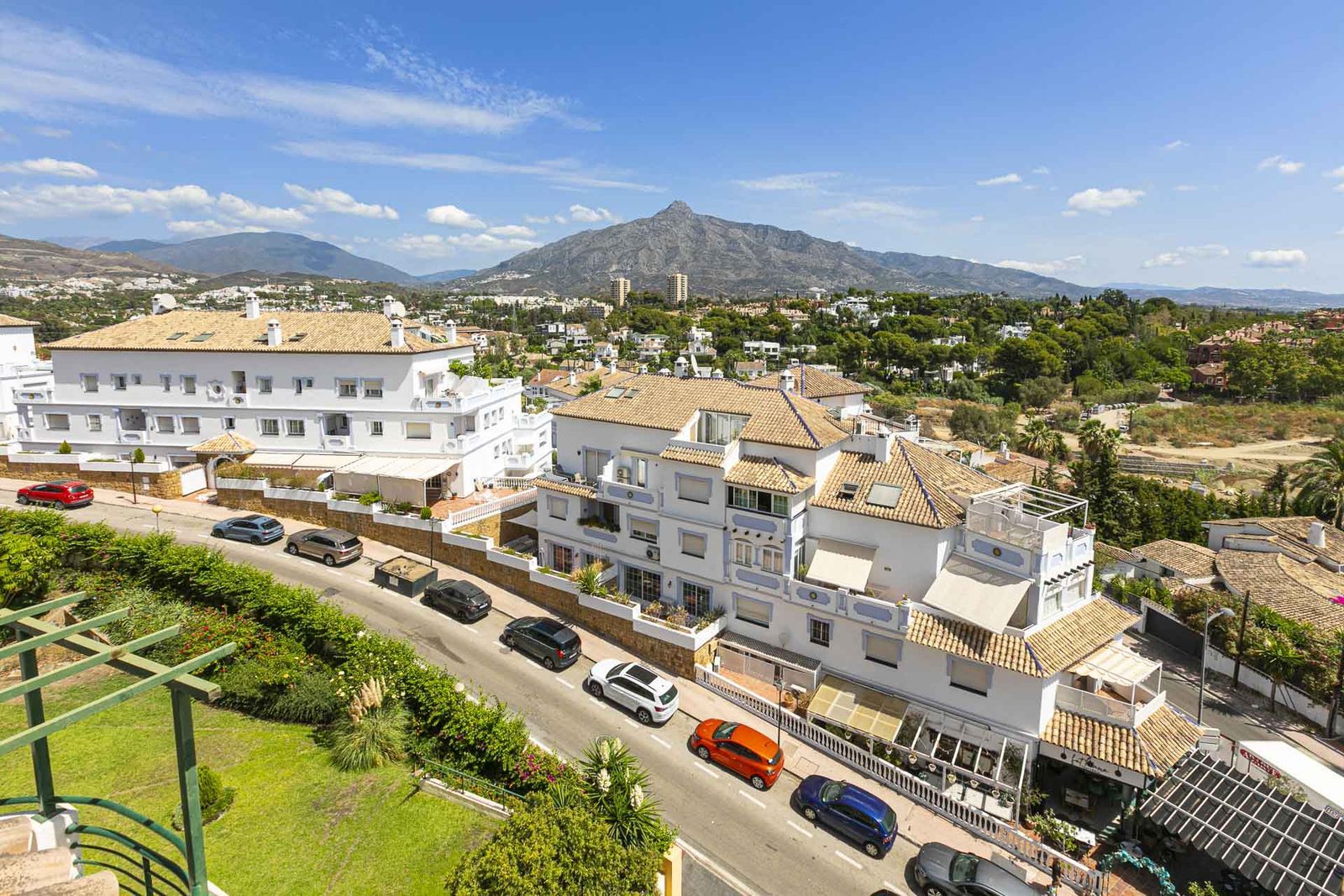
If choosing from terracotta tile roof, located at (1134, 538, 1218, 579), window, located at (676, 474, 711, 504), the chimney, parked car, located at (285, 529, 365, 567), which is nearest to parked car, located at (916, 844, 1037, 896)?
window, located at (676, 474, 711, 504)

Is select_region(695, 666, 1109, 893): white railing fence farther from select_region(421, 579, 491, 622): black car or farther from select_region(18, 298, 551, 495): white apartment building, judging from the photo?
select_region(18, 298, 551, 495): white apartment building

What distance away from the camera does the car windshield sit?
1980 centimetres

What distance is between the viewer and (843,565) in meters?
29.5

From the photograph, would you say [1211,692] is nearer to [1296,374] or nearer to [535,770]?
[535,770]

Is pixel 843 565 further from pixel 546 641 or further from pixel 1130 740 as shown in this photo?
pixel 546 641

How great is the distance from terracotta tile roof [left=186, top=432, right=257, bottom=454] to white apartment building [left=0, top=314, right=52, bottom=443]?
16.0 metres

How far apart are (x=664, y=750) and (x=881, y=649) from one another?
10.1 m

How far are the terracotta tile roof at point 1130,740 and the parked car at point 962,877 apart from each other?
6.48m

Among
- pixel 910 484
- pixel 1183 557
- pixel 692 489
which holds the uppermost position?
pixel 910 484

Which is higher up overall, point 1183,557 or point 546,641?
point 546,641

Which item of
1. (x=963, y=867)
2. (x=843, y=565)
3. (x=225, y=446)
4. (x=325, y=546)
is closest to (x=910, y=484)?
(x=843, y=565)

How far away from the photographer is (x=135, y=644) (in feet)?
27.0

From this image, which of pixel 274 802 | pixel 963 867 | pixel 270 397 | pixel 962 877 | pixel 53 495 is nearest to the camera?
pixel 962 877

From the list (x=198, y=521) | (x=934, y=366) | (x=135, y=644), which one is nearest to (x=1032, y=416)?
(x=934, y=366)
